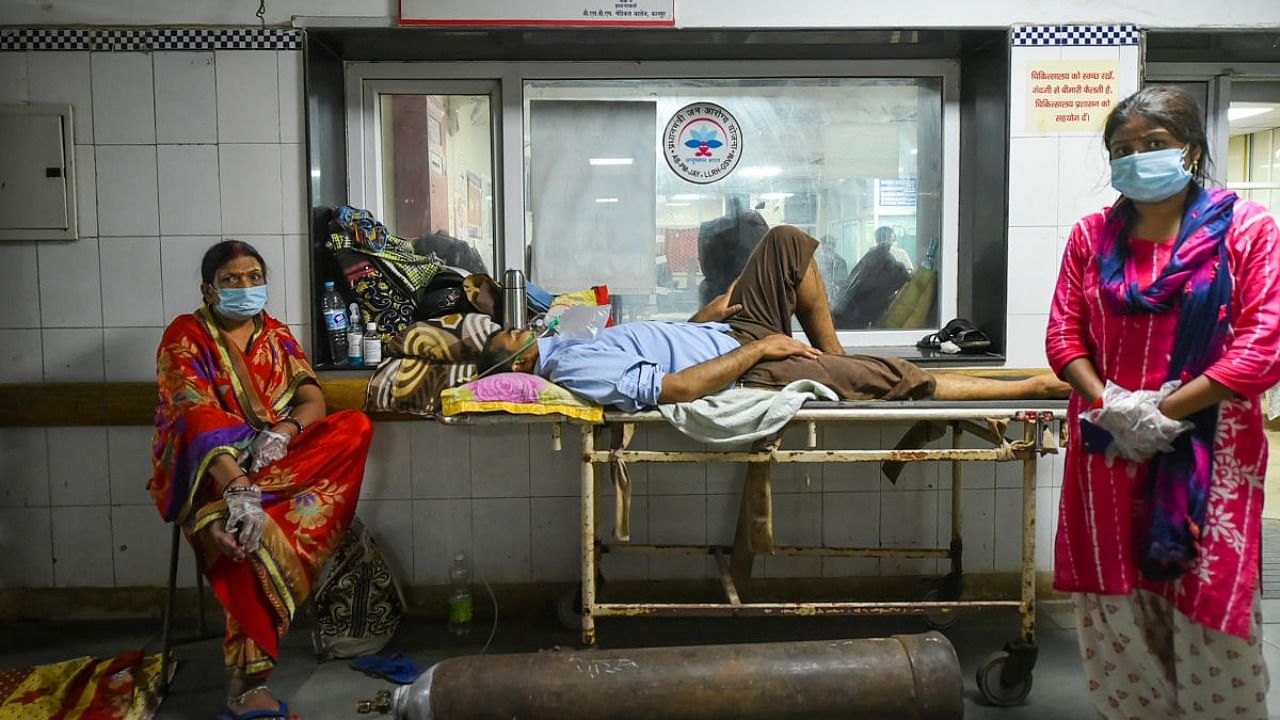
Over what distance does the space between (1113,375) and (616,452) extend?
1269 mm

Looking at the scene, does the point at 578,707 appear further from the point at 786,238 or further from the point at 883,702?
the point at 786,238

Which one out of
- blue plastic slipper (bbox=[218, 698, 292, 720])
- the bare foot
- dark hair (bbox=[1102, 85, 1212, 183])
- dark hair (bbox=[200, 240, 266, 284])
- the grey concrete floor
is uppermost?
dark hair (bbox=[1102, 85, 1212, 183])

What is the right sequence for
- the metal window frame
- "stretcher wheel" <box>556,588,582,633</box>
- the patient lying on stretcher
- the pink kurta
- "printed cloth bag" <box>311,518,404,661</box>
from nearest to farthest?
1. the pink kurta
2. the patient lying on stretcher
3. "printed cloth bag" <box>311,518,404,661</box>
4. "stretcher wheel" <box>556,588,582,633</box>
5. the metal window frame

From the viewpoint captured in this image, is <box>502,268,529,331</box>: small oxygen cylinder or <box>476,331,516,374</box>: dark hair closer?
<box>476,331,516,374</box>: dark hair

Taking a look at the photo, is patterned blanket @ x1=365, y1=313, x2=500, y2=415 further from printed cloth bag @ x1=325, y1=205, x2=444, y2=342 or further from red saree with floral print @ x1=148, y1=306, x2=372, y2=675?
printed cloth bag @ x1=325, y1=205, x2=444, y2=342

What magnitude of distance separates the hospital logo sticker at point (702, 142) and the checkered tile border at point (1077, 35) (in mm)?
1068

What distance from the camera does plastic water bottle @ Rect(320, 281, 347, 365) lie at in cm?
308

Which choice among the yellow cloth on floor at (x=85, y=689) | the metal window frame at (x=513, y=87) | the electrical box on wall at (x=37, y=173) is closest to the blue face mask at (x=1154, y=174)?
the metal window frame at (x=513, y=87)

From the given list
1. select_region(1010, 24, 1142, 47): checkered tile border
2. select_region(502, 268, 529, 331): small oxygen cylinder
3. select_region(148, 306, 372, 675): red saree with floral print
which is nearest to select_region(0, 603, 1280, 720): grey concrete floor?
select_region(148, 306, 372, 675): red saree with floral print

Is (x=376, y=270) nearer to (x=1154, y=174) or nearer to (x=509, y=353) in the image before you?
(x=509, y=353)

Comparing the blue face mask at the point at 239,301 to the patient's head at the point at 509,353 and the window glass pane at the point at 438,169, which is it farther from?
the window glass pane at the point at 438,169

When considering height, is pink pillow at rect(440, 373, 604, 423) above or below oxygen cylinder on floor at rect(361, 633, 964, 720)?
above

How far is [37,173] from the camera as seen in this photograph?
9.91 ft

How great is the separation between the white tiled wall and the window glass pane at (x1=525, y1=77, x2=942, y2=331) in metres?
0.49
